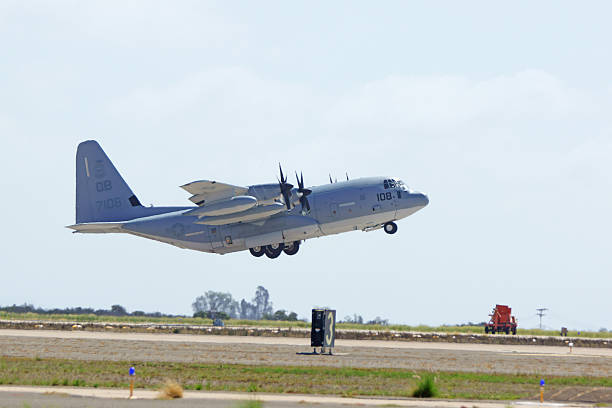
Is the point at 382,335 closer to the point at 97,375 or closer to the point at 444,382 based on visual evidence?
the point at 444,382

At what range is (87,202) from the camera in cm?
6900

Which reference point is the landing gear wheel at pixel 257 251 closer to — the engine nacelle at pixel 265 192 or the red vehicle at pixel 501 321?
the engine nacelle at pixel 265 192

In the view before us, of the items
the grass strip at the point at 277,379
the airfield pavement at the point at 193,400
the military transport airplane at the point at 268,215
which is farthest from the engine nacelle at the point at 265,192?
the airfield pavement at the point at 193,400

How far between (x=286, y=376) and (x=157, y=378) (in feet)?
17.8

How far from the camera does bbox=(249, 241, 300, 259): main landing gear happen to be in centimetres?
6456

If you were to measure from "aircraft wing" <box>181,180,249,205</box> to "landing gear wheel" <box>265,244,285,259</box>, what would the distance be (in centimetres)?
673

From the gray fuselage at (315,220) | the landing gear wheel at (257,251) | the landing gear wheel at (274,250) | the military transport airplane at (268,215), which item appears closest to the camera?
the military transport airplane at (268,215)

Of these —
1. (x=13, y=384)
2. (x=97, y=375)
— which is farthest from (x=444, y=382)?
(x=13, y=384)

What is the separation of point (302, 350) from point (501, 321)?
35102mm

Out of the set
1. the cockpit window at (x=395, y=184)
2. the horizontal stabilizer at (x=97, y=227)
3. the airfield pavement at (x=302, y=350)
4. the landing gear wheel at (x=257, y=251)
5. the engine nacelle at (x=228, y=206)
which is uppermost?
the cockpit window at (x=395, y=184)

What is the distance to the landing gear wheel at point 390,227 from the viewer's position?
63.3 metres

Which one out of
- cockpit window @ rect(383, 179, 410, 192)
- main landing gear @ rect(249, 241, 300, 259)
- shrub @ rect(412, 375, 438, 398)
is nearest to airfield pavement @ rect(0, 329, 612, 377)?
shrub @ rect(412, 375, 438, 398)

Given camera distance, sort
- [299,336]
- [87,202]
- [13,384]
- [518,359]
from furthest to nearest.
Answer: [87,202] < [299,336] < [518,359] < [13,384]

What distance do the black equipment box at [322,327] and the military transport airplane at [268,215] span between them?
16.2m
